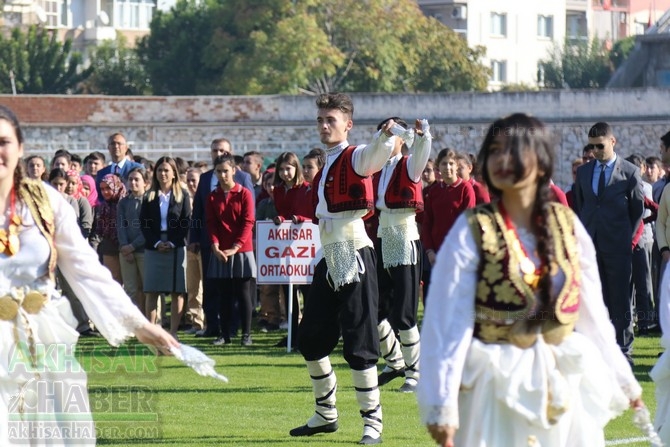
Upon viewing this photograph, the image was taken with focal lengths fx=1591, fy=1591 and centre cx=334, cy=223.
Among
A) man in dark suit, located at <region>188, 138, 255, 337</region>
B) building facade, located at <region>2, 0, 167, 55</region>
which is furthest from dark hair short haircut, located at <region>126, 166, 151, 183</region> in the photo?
building facade, located at <region>2, 0, 167, 55</region>

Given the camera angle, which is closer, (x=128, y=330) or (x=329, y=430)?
A: (x=128, y=330)

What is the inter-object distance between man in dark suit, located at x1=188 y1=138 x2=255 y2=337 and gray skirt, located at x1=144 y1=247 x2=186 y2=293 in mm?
368

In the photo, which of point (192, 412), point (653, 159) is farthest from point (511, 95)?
point (192, 412)

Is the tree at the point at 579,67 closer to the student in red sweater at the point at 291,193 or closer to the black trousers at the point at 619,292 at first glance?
the student in red sweater at the point at 291,193

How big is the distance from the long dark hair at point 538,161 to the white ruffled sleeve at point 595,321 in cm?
23

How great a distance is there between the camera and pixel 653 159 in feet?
64.8

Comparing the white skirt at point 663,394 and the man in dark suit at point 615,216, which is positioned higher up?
the man in dark suit at point 615,216

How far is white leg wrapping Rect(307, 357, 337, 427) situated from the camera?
421 inches

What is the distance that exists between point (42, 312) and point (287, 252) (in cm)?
944

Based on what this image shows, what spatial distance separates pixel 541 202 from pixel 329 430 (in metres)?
4.58

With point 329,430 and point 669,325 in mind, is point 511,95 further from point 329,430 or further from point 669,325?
point 669,325

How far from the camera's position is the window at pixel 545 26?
389 feet

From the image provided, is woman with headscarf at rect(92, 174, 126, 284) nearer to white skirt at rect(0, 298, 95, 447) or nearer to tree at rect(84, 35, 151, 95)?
white skirt at rect(0, 298, 95, 447)

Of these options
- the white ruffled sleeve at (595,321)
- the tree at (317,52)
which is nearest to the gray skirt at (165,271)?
the white ruffled sleeve at (595,321)
